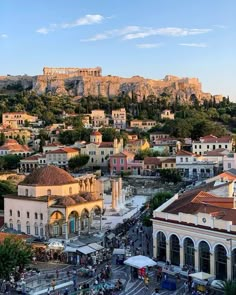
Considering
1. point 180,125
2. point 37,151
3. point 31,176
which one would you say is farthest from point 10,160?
point 31,176

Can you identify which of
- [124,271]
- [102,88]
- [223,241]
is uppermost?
[102,88]

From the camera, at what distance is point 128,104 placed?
394 feet

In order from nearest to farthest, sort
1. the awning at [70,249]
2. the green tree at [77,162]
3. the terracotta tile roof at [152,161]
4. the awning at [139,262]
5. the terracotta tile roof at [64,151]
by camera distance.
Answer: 1. the awning at [139,262]
2. the awning at [70,249]
3. the terracotta tile roof at [152,161]
4. the green tree at [77,162]
5. the terracotta tile roof at [64,151]

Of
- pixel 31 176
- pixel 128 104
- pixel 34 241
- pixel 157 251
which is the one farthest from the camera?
pixel 128 104

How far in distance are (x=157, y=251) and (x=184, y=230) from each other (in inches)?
107

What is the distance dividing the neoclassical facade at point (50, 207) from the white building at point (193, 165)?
28618 mm

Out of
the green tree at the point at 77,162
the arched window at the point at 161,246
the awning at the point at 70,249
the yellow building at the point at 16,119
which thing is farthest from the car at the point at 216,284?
the yellow building at the point at 16,119

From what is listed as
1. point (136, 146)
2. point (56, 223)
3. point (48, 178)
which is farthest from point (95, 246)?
point (136, 146)

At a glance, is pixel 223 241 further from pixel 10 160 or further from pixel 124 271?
pixel 10 160

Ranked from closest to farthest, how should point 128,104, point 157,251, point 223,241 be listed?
point 223,241, point 157,251, point 128,104

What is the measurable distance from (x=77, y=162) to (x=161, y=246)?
45668 mm

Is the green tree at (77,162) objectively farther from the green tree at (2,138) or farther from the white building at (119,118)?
the white building at (119,118)

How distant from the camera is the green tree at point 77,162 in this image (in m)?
74.3

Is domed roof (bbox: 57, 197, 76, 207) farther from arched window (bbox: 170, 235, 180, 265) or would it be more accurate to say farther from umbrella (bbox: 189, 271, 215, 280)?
umbrella (bbox: 189, 271, 215, 280)
